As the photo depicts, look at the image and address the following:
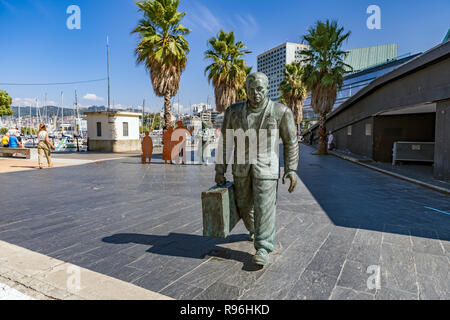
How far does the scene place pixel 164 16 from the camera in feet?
51.4

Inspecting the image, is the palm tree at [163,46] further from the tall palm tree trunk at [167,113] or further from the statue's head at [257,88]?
the statue's head at [257,88]

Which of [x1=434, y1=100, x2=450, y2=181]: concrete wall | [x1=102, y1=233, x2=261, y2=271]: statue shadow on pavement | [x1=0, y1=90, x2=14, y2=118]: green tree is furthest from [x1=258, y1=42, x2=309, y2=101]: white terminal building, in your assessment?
[x1=102, y1=233, x2=261, y2=271]: statue shadow on pavement

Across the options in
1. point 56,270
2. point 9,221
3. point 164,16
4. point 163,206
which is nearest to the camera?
point 56,270

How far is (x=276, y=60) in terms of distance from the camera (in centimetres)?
15738

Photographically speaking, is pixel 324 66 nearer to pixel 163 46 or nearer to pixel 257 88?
pixel 163 46

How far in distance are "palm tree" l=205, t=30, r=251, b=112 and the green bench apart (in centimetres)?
1284

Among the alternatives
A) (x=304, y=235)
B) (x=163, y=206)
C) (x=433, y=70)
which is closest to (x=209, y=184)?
(x=163, y=206)

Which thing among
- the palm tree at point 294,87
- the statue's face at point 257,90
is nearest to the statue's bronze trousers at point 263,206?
the statue's face at point 257,90

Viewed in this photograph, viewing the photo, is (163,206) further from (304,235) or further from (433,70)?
(433,70)

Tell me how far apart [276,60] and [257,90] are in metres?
166

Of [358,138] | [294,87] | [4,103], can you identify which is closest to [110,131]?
[358,138]

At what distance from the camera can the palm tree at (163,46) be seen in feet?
50.9

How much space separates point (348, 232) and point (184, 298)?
2.71 metres

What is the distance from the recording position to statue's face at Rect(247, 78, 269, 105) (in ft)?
9.27
